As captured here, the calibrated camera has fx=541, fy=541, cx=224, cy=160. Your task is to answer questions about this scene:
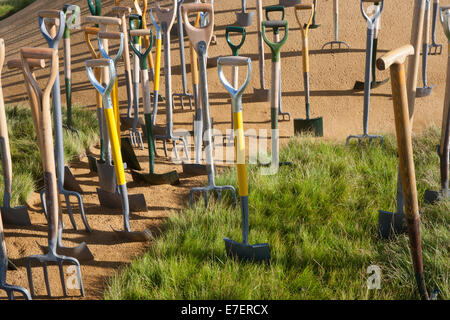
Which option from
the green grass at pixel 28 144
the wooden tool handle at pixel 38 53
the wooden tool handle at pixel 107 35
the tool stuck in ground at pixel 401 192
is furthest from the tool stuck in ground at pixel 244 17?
the wooden tool handle at pixel 38 53

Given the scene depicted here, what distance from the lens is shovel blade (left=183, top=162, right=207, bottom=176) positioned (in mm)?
4780

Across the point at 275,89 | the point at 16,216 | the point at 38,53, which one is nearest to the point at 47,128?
the point at 38,53

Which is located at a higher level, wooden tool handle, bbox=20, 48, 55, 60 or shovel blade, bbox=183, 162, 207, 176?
wooden tool handle, bbox=20, 48, 55, 60

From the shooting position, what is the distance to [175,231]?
142 inches

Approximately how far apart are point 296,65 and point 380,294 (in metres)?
5.03

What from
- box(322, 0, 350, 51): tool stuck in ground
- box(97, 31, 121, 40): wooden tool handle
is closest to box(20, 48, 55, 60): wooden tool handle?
box(97, 31, 121, 40): wooden tool handle

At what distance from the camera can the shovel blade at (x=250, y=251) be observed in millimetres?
3215

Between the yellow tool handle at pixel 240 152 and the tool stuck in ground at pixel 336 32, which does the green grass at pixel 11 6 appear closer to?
the tool stuck in ground at pixel 336 32

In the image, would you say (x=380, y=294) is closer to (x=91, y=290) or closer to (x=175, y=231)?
(x=175, y=231)

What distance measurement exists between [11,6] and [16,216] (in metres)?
11.5

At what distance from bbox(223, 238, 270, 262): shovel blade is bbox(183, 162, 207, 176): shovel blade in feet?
5.08

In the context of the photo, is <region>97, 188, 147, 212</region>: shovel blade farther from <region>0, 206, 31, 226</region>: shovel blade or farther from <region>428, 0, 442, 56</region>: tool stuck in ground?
<region>428, 0, 442, 56</region>: tool stuck in ground

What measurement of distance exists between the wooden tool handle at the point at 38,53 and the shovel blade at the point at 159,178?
1874 millimetres
